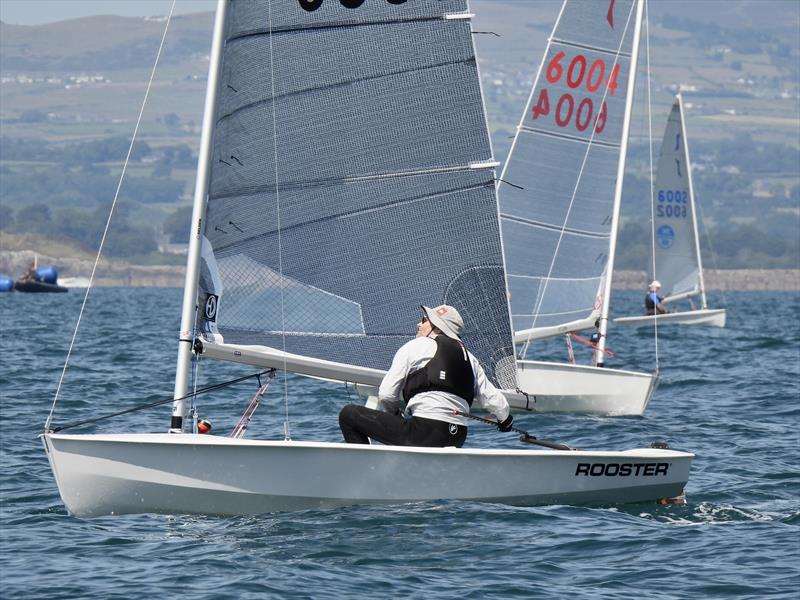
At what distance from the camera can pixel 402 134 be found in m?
10.9

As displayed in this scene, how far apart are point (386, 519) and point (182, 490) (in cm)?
139

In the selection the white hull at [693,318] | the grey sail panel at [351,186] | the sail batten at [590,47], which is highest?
the sail batten at [590,47]

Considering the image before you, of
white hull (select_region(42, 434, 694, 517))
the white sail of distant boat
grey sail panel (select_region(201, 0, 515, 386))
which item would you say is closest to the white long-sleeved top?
white hull (select_region(42, 434, 694, 517))

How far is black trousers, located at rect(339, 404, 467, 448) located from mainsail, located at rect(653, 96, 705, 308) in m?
29.1

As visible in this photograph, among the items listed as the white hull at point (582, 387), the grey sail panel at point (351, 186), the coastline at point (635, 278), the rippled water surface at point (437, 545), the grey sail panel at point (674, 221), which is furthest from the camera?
the coastline at point (635, 278)

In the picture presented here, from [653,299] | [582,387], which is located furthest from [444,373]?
[653,299]

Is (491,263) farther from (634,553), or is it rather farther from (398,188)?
(634,553)

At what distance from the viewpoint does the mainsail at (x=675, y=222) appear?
38.7m

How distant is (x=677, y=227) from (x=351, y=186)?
30.2m

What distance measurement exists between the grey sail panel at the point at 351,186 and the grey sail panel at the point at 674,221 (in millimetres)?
27876

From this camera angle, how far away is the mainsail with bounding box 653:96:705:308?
38.7 meters

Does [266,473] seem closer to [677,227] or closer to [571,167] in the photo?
[571,167]

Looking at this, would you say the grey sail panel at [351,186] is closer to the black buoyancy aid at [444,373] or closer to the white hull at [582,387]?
the black buoyancy aid at [444,373]

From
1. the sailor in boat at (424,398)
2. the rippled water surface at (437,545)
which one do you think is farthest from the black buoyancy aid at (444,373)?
the rippled water surface at (437,545)
